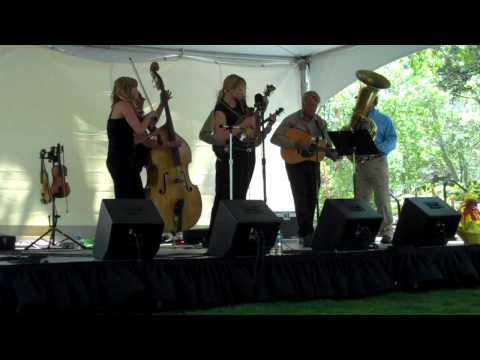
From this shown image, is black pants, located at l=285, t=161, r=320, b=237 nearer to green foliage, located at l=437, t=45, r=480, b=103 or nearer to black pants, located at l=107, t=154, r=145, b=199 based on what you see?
black pants, located at l=107, t=154, r=145, b=199

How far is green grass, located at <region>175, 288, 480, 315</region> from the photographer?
4715 millimetres

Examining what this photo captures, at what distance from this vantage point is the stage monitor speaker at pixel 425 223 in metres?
5.83

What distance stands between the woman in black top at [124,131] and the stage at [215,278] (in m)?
0.93

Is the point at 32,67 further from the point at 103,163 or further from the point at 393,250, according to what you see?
the point at 393,250

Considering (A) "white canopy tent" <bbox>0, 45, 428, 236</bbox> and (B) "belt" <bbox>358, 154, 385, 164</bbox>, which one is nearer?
(B) "belt" <bbox>358, 154, 385, 164</bbox>

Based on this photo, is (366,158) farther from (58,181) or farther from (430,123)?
(430,123)

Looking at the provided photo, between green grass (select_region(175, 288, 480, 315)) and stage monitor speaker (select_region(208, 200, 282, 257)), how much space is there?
398 millimetres

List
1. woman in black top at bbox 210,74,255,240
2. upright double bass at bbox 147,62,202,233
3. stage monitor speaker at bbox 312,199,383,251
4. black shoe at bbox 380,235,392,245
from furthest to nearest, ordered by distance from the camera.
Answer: black shoe at bbox 380,235,392,245, upright double bass at bbox 147,62,202,233, woman in black top at bbox 210,74,255,240, stage monitor speaker at bbox 312,199,383,251

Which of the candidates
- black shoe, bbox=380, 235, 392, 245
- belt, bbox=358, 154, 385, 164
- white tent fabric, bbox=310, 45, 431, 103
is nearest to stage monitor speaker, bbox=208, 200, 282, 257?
black shoe, bbox=380, 235, 392, 245

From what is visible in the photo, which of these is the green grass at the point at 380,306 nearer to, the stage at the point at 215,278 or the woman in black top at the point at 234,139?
the stage at the point at 215,278

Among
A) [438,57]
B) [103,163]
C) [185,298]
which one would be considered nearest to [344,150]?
[185,298]

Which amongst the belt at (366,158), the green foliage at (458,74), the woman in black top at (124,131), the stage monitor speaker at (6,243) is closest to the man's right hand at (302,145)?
the belt at (366,158)
